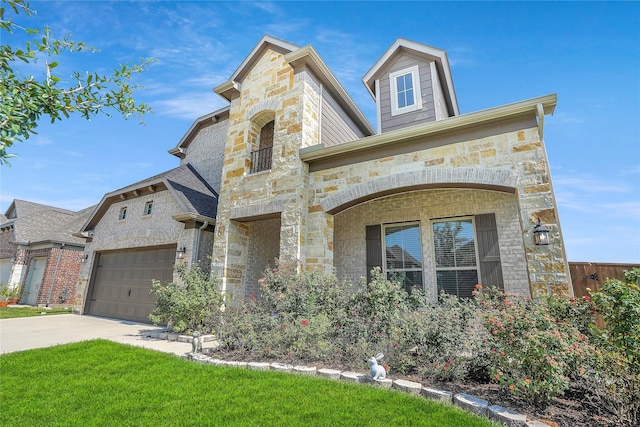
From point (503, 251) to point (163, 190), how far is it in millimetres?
10295

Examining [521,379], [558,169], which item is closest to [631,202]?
[558,169]

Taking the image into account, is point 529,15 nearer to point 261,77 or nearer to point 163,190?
point 261,77

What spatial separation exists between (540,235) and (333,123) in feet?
21.8

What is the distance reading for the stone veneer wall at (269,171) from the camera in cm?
733

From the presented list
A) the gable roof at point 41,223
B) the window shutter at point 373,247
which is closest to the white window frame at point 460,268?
the window shutter at point 373,247

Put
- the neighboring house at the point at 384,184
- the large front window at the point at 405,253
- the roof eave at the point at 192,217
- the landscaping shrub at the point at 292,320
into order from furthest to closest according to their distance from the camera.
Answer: the roof eave at the point at 192,217 → the large front window at the point at 405,253 → the neighboring house at the point at 384,184 → the landscaping shrub at the point at 292,320

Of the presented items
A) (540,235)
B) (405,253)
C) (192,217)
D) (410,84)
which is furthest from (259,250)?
(540,235)

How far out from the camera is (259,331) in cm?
532

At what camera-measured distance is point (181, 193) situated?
9367 mm

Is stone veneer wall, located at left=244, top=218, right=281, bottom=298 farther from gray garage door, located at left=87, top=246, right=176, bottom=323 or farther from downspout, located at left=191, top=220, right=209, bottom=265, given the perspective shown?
gray garage door, located at left=87, top=246, right=176, bottom=323

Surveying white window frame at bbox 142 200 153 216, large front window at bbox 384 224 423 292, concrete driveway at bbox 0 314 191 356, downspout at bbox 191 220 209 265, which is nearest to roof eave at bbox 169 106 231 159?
white window frame at bbox 142 200 153 216

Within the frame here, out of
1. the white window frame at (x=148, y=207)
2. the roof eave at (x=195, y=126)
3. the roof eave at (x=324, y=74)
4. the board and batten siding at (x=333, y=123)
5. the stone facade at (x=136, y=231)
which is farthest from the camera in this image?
the roof eave at (x=195, y=126)

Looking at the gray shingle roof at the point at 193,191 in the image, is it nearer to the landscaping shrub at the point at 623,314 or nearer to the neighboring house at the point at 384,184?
the neighboring house at the point at 384,184

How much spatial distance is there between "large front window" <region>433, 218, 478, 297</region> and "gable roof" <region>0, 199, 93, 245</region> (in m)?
16.9
